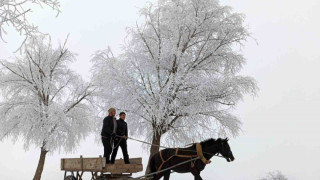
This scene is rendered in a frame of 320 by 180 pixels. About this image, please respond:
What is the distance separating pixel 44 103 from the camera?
21.3 meters

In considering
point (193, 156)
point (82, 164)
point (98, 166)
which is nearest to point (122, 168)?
point (98, 166)

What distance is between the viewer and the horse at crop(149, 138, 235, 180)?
1094cm

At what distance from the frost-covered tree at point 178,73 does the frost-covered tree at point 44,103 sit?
434cm

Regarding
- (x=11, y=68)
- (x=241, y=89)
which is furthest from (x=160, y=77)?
(x=11, y=68)

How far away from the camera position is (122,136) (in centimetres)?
1054

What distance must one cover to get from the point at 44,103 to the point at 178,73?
925cm

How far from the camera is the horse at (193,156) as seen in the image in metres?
10.9

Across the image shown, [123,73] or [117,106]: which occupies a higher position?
[123,73]

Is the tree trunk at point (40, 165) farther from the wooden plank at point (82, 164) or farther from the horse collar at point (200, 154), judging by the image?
the horse collar at point (200, 154)

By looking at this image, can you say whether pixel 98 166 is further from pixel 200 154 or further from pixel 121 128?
pixel 200 154

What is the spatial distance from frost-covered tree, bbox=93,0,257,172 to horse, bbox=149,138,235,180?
3952mm

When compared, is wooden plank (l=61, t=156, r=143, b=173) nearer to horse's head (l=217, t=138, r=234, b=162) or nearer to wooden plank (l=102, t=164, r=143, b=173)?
wooden plank (l=102, t=164, r=143, b=173)

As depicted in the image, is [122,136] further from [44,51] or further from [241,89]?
[44,51]

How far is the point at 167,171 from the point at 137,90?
18.9ft
